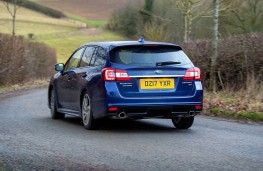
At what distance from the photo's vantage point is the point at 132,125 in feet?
39.6

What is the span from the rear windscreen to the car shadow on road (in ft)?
4.06

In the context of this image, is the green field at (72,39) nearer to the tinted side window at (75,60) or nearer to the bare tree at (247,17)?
the bare tree at (247,17)

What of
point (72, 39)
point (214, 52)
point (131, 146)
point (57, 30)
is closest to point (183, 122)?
point (131, 146)

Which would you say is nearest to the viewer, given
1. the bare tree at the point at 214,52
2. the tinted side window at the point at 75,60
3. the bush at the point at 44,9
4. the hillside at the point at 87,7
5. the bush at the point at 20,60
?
the tinted side window at the point at 75,60

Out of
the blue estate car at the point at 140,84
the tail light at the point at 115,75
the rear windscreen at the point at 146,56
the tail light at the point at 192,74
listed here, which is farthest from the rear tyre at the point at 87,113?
the tail light at the point at 192,74

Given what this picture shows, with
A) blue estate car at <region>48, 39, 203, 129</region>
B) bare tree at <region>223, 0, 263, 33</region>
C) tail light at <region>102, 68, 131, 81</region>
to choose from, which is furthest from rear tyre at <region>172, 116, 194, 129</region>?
bare tree at <region>223, 0, 263, 33</region>

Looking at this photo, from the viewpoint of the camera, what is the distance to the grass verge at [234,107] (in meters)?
13.2

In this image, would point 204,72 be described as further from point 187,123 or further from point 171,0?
point 171,0

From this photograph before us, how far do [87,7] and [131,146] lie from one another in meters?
73.0

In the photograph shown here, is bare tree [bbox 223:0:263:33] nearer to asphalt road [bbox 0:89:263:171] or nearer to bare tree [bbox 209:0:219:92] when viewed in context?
bare tree [bbox 209:0:219:92]

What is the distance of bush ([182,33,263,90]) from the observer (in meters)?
17.1

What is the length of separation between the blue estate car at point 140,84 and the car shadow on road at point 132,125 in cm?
32

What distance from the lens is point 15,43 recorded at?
104 ft

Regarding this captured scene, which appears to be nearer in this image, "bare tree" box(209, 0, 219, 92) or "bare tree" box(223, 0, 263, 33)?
"bare tree" box(209, 0, 219, 92)
